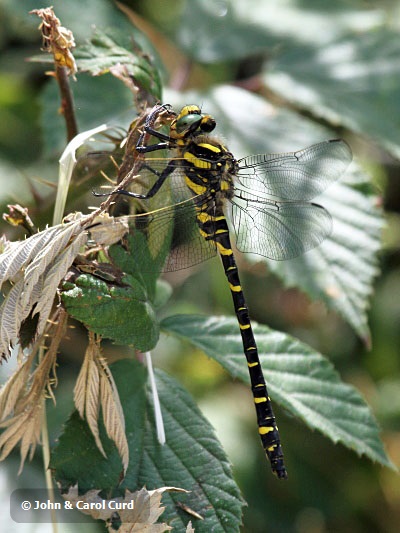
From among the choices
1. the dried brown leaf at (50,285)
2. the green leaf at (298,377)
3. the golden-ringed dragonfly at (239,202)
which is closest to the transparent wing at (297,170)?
the golden-ringed dragonfly at (239,202)

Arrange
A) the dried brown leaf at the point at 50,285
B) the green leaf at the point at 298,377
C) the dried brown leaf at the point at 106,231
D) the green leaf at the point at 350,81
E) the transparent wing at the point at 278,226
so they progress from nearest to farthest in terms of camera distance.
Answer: the dried brown leaf at the point at 50,285
the dried brown leaf at the point at 106,231
the green leaf at the point at 298,377
the transparent wing at the point at 278,226
the green leaf at the point at 350,81

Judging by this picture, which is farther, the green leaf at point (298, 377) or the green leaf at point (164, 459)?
the green leaf at point (298, 377)

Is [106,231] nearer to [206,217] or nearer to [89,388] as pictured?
[89,388]

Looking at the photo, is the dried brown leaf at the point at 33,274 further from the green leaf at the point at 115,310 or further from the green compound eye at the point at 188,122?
the green compound eye at the point at 188,122

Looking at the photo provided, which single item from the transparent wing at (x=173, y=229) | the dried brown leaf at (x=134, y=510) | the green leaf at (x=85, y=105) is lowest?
the dried brown leaf at (x=134, y=510)

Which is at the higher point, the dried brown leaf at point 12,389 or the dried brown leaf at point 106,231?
the dried brown leaf at point 106,231

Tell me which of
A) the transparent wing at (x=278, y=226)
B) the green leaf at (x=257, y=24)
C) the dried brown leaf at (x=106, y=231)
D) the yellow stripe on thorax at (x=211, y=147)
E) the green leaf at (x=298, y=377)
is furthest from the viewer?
the green leaf at (x=257, y=24)
